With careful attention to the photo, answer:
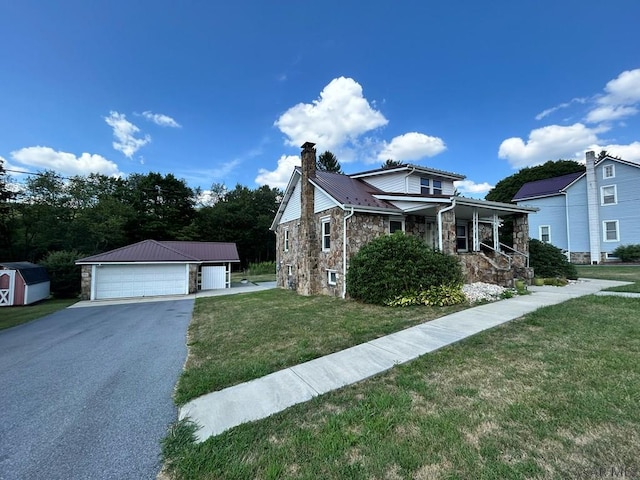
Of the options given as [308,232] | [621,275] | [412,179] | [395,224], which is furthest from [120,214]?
[621,275]

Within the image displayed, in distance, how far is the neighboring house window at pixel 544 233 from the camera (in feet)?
77.7

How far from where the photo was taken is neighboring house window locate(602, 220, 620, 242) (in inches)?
790

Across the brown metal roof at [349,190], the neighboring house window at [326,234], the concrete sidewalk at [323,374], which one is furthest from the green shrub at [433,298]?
the neighboring house window at [326,234]

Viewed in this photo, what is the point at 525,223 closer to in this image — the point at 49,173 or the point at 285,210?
the point at 285,210

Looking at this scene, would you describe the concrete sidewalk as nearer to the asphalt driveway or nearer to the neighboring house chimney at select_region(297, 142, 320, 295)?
the asphalt driveway

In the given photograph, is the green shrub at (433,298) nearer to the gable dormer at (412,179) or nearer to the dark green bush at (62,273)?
the gable dormer at (412,179)

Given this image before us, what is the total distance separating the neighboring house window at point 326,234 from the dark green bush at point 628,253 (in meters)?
22.1

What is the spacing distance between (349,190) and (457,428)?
10580 millimetres

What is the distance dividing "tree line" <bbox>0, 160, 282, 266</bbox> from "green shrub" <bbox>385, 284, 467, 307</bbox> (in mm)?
26864

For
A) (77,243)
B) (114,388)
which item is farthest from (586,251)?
(77,243)

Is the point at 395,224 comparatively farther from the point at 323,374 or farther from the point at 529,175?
the point at 529,175

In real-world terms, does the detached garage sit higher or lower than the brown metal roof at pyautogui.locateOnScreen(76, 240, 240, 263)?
lower

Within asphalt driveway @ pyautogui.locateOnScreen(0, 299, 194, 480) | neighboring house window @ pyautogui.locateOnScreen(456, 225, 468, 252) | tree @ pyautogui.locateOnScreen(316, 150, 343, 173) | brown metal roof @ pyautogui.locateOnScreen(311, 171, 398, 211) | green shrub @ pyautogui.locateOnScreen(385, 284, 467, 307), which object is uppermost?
tree @ pyautogui.locateOnScreen(316, 150, 343, 173)

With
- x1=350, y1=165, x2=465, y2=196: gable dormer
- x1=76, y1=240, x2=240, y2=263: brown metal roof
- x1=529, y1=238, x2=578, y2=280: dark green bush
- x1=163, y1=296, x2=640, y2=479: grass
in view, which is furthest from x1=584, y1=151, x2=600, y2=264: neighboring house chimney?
x1=76, y1=240, x2=240, y2=263: brown metal roof
